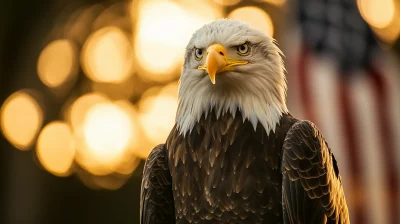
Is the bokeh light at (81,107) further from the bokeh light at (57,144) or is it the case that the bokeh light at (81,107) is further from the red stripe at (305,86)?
the red stripe at (305,86)

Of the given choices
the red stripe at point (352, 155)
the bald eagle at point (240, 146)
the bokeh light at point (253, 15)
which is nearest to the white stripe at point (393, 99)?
the red stripe at point (352, 155)

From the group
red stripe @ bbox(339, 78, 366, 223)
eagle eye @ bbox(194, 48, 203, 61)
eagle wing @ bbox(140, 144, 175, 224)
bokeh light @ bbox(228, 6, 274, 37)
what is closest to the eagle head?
eagle eye @ bbox(194, 48, 203, 61)

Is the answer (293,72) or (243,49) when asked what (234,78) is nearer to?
(243,49)

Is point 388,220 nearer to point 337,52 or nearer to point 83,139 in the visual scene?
point 337,52

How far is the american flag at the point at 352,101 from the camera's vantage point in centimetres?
766

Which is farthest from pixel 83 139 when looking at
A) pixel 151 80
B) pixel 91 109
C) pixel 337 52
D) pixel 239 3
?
pixel 337 52

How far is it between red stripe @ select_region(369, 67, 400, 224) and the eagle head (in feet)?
10.9

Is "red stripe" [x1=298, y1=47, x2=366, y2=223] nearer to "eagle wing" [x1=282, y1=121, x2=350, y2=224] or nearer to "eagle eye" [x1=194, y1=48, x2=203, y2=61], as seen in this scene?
"eagle wing" [x1=282, y1=121, x2=350, y2=224]

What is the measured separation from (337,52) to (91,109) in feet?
38.5

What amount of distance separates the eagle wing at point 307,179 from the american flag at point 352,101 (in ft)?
9.26

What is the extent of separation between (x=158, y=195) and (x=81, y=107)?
14125mm

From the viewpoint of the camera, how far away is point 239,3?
16969 mm

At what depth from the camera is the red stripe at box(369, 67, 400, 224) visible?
25.8 feet

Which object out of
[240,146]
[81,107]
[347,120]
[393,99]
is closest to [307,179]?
[240,146]
